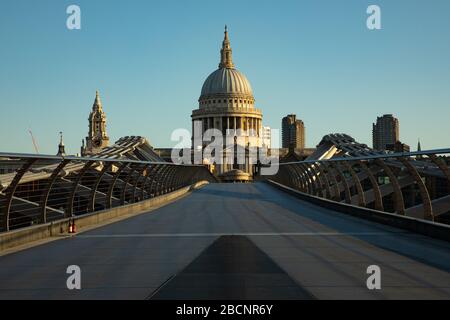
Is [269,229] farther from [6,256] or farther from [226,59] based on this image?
[226,59]

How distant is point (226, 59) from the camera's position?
194m

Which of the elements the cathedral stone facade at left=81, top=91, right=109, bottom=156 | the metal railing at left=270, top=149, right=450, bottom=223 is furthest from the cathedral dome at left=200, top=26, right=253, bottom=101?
the metal railing at left=270, top=149, right=450, bottom=223

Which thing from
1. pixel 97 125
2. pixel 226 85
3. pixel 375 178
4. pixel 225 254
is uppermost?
pixel 226 85

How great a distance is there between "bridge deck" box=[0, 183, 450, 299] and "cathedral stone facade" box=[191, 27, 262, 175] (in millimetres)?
155175

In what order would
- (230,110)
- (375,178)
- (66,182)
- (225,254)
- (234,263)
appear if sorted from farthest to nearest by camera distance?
(230,110) < (375,178) < (66,182) < (225,254) < (234,263)

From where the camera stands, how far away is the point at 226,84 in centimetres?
17662

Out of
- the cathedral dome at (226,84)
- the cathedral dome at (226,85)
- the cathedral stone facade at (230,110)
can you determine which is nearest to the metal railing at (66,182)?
the cathedral stone facade at (230,110)

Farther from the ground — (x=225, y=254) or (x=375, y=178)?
(x=375, y=178)

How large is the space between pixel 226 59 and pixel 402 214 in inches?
7247

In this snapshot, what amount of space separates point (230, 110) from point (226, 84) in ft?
35.5

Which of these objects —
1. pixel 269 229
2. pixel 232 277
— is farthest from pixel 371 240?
pixel 232 277

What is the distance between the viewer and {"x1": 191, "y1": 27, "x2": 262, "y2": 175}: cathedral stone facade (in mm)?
171500

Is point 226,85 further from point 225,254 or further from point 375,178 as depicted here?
point 225,254

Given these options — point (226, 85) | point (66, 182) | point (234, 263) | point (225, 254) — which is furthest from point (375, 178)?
point (226, 85)
